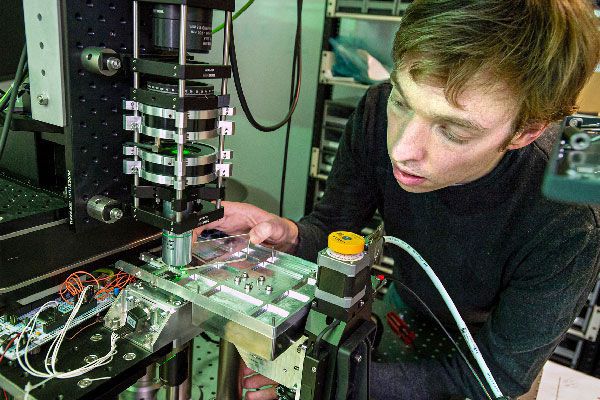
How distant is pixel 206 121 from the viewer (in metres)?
→ 0.61

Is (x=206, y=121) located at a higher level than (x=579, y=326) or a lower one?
higher

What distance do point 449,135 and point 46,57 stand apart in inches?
23.5

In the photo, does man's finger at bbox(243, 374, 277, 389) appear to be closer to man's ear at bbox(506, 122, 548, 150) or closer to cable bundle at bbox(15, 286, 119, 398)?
cable bundle at bbox(15, 286, 119, 398)

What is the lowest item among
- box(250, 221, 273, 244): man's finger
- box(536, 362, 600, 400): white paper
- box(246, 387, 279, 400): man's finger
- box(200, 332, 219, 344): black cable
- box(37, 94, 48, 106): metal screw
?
box(536, 362, 600, 400): white paper

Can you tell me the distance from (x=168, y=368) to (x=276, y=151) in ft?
5.64

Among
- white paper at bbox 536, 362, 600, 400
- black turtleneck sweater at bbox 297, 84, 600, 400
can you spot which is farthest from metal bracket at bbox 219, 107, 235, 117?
white paper at bbox 536, 362, 600, 400

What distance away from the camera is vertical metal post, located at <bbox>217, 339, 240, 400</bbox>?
693 mm

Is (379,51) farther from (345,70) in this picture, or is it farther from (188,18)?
(188,18)

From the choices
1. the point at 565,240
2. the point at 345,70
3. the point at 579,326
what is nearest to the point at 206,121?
the point at 565,240

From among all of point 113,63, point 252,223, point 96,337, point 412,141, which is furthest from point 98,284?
point 412,141

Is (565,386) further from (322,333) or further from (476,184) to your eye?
(322,333)

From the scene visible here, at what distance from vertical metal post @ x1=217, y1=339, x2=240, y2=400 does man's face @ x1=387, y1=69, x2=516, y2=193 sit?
41 cm

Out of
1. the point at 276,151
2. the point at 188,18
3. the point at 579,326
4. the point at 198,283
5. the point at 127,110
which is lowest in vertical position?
the point at 579,326

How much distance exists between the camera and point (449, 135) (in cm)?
79
